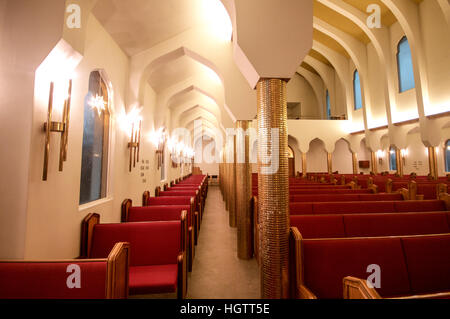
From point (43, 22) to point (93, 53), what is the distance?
1.29m

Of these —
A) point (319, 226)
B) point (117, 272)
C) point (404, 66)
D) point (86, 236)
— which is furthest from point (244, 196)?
point (404, 66)

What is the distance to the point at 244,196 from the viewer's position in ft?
14.5

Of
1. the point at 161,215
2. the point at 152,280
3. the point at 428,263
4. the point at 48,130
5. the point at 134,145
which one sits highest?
the point at 134,145

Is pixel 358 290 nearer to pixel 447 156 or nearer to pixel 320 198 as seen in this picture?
pixel 320 198

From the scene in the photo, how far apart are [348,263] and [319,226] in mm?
773

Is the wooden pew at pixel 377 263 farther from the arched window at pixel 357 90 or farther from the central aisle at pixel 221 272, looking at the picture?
the arched window at pixel 357 90

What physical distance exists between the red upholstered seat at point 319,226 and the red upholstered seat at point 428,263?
2.48ft

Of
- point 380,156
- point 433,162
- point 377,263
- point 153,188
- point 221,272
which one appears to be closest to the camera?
point 377,263

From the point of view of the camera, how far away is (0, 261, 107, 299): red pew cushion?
1.50 m

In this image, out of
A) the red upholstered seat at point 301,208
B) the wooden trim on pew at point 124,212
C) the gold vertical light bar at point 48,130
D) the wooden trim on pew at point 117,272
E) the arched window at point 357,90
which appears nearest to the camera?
the wooden trim on pew at point 117,272

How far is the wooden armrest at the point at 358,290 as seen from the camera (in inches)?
42.7

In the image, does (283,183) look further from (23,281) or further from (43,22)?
(43,22)

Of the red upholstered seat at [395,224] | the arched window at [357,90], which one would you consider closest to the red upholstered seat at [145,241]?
the red upholstered seat at [395,224]
